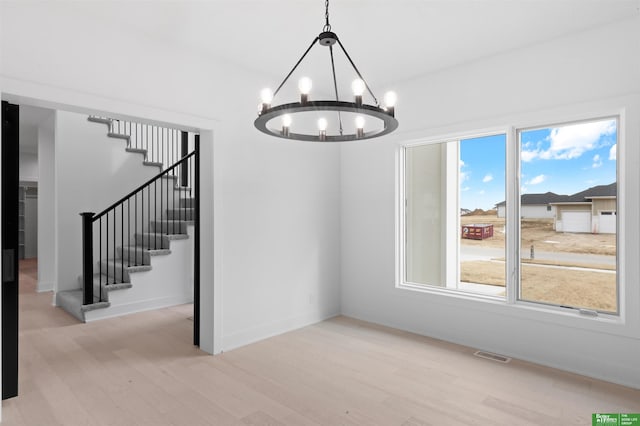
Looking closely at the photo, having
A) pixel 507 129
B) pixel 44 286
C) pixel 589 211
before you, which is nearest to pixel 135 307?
pixel 44 286

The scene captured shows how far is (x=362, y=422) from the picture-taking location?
241 cm

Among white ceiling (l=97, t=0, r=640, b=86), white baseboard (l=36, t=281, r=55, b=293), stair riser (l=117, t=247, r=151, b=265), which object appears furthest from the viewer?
white baseboard (l=36, t=281, r=55, b=293)

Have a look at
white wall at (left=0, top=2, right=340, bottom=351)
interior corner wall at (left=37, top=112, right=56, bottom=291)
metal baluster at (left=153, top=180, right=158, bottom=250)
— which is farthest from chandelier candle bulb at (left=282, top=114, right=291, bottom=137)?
interior corner wall at (left=37, top=112, right=56, bottom=291)

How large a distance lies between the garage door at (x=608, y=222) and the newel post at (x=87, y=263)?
18.5 feet

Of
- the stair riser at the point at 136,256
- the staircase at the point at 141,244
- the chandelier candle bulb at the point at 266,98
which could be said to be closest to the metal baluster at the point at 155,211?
the staircase at the point at 141,244

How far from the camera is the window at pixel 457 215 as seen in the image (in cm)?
378

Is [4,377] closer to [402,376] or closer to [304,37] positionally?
Result: [402,376]

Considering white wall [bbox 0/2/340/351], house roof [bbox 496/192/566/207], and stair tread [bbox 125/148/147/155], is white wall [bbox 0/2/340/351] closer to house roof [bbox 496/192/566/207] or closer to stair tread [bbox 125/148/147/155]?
house roof [bbox 496/192/566/207]

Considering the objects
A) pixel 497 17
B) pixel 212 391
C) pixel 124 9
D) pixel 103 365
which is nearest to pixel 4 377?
pixel 103 365

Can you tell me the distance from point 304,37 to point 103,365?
341cm

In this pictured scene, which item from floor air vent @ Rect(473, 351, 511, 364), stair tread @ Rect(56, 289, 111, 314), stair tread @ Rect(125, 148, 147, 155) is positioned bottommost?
floor air vent @ Rect(473, 351, 511, 364)

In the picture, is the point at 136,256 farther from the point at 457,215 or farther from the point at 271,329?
the point at 457,215

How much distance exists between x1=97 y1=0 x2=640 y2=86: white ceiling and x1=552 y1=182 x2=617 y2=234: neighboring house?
4.56 feet

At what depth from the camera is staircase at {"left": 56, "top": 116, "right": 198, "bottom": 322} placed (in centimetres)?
489
